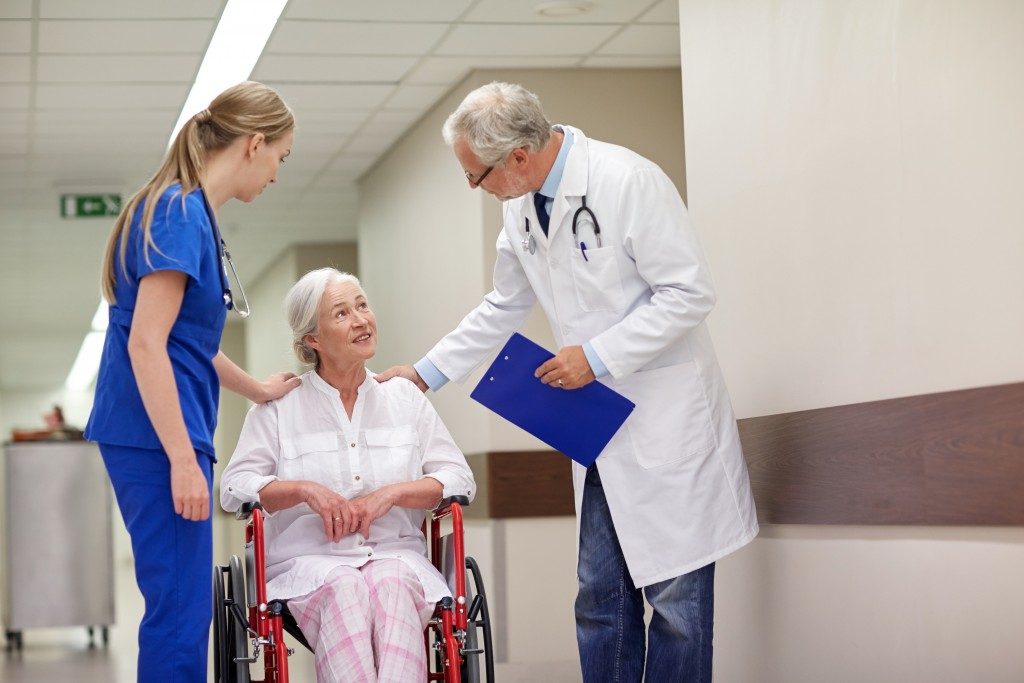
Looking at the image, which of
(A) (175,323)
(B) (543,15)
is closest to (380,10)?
(B) (543,15)

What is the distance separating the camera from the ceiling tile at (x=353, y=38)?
532cm

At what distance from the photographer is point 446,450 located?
3111 mm

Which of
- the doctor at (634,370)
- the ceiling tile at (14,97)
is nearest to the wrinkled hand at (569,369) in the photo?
the doctor at (634,370)

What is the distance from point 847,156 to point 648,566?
108 cm

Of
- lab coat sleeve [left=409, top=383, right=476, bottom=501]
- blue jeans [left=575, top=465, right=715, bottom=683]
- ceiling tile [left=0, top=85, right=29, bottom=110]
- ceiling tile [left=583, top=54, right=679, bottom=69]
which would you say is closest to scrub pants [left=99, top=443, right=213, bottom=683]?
lab coat sleeve [left=409, top=383, right=476, bottom=501]

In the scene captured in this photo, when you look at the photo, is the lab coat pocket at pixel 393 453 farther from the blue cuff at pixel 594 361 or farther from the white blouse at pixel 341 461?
the blue cuff at pixel 594 361

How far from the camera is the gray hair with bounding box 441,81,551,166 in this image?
2750mm

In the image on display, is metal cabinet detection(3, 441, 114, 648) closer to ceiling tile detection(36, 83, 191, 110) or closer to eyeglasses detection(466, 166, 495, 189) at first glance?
ceiling tile detection(36, 83, 191, 110)

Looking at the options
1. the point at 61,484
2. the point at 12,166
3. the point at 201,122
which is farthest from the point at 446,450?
the point at 12,166

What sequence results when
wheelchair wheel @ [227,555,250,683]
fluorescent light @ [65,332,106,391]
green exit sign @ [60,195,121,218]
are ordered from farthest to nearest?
1. fluorescent light @ [65,332,106,391]
2. green exit sign @ [60,195,121,218]
3. wheelchair wheel @ [227,555,250,683]

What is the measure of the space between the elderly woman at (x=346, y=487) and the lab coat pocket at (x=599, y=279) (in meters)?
0.56

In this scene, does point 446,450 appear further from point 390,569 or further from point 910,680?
point 910,680

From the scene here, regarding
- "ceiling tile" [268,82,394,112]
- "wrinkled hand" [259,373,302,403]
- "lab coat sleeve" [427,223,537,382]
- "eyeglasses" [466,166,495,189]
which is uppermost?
"ceiling tile" [268,82,394,112]

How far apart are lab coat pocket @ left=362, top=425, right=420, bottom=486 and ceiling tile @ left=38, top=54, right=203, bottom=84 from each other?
123 inches
